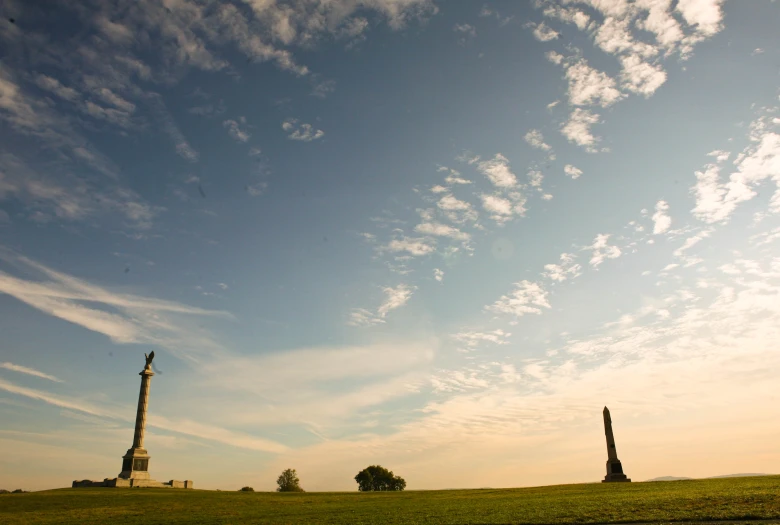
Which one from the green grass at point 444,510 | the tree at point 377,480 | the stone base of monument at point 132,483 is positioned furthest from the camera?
the tree at point 377,480

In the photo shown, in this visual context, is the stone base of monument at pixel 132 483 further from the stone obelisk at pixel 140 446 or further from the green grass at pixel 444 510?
the green grass at pixel 444 510

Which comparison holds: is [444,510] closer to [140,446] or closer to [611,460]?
[611,460]

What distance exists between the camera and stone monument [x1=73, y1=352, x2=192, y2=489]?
58.8 m

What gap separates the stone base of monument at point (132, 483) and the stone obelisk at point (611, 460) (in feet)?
168

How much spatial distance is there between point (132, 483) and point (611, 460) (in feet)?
184

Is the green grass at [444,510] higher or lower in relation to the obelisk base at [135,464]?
lower

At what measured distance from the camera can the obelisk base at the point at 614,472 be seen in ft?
164

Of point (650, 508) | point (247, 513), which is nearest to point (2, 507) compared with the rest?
point (247, 513)

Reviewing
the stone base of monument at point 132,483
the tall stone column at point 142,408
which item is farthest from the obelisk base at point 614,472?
the tall stone column at point 142,408

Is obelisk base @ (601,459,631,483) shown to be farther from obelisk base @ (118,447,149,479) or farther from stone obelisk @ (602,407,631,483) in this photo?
obelisk base @ (118,447,149,479)

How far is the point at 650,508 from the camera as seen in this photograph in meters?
24.0

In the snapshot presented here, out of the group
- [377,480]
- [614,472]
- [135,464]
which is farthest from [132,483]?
[614,472]

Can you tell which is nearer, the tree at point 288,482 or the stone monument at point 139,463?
the stone monument at point 139,463

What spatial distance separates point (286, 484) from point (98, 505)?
53.2 m
